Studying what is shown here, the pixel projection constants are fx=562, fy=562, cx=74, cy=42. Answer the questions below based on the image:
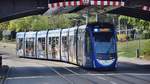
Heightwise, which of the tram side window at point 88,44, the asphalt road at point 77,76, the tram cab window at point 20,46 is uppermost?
the tram side window at point 88,44

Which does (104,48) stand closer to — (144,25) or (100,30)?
Result: (100,30)

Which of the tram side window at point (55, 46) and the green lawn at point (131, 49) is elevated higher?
the tram side window at point (55, 46)

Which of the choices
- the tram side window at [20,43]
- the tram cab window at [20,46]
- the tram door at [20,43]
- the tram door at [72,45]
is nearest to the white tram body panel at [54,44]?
the tram door at [72,45]

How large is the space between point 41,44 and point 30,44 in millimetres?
4663

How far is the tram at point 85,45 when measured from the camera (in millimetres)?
37656

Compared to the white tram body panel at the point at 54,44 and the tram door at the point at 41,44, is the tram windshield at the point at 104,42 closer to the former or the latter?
the white tram body panel at the point at 54,44

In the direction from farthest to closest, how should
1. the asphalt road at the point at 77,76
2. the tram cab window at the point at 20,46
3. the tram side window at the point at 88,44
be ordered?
1. the tram cab window at the point at 20,46
2. the tram side window at the point at 88,44
3. the asphalt road at the point at 77,76

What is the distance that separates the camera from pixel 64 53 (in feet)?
166

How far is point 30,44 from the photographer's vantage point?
64.6m

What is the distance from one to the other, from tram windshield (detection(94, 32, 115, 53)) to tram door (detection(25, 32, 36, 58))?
25069mm

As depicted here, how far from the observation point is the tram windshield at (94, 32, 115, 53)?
37.9 meters

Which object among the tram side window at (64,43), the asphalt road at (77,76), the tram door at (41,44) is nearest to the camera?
the asphalt road at (77,76)

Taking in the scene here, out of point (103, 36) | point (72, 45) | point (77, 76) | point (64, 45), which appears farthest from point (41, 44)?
point (77, 76)

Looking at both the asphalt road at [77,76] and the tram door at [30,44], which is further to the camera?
the tram door at [30,44]
